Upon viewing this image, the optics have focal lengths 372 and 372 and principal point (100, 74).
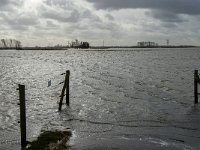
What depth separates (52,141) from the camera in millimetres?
16172

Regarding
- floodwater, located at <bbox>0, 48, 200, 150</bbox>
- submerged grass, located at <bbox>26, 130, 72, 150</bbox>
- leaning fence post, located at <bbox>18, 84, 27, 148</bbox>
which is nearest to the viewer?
submerged grass, located at <bbox>26, 130, 72, 150</bbox>

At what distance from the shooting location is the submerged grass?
15334 millimetres

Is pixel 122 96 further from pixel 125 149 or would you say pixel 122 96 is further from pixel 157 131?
pixel 125 149

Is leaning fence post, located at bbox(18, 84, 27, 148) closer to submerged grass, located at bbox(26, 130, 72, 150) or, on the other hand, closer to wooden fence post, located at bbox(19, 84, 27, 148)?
wooden fence post, located at bbox(19, 84, 27, 148)

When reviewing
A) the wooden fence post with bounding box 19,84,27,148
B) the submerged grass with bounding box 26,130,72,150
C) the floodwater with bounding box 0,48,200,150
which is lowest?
the floodwater with bounding box 0,48,200,150

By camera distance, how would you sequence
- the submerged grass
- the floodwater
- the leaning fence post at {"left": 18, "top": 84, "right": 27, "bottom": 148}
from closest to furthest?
the submerged grass, the leaning fence post at {"left": 18, "top": 84, "right": 27, "bottom": 148}, the floodwater

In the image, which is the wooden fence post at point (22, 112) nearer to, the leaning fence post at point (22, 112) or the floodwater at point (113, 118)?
the leaning fence post at point (22, 112)

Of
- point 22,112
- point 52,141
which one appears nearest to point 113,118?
point 52,141

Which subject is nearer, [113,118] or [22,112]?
[22,112]

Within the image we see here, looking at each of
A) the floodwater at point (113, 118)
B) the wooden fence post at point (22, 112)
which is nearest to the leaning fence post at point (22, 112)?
the wooden fence post at point (22, 112)

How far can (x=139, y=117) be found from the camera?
23.2 metres

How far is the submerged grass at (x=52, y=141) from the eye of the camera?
15334 millimetres

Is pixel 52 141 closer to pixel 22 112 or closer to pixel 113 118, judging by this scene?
pixel 22 112

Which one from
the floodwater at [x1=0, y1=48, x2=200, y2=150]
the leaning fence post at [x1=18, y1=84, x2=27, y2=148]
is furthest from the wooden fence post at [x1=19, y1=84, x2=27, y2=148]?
the floodwater at [x1=0, y1=48, x2=200, y2=150]
